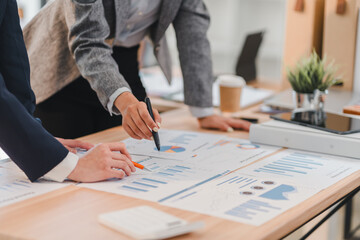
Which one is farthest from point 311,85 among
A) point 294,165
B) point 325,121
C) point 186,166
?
point 186,166

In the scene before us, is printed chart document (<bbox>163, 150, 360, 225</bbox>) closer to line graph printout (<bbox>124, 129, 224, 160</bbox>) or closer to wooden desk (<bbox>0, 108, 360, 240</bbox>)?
wooden desk (<bbox>0, 108, 360, 240</bbox>)

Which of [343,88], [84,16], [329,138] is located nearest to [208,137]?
[329,138]

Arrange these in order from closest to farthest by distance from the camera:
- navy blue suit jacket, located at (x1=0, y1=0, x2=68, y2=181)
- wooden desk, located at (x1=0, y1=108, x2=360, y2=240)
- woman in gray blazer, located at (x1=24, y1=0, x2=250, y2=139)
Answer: wooden desk, located at (x1=0, y1=108, x2=360, y2=240) → navy blue suit jacket, located at (x1=0, y1=0, x2=68, y2=181) → woman in gray blazer, located at (x1=24, y1=0, x2=250, y2=139)

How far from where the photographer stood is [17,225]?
3.17 feet

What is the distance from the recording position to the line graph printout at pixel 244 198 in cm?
102

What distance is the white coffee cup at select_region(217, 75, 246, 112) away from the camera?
6.41 feet

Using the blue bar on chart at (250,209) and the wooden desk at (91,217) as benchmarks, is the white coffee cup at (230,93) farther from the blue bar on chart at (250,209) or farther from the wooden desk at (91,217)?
the blue bar on chart at (250,209)

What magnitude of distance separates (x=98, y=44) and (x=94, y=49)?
30 millimetres

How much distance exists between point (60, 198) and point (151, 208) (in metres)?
0.22

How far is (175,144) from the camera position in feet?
5.10

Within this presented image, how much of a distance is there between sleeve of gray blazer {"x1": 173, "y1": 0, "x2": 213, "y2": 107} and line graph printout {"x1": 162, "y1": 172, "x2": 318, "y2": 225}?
24.1 inches

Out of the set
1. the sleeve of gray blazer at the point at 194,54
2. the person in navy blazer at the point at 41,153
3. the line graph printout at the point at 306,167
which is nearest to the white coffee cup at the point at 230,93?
the sleeve of gray blazer at the point at 194,54

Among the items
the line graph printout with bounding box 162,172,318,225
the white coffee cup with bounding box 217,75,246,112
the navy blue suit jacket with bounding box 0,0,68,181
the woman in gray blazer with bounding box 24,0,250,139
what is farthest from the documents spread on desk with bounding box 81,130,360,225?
the white coffee cup with bounding box 217,75,246,112

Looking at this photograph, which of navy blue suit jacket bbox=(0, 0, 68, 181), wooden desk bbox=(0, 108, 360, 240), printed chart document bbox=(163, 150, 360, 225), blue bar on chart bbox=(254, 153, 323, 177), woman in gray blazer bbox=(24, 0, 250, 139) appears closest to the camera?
wooden desk bbox=(0, 108, 360, 240)
